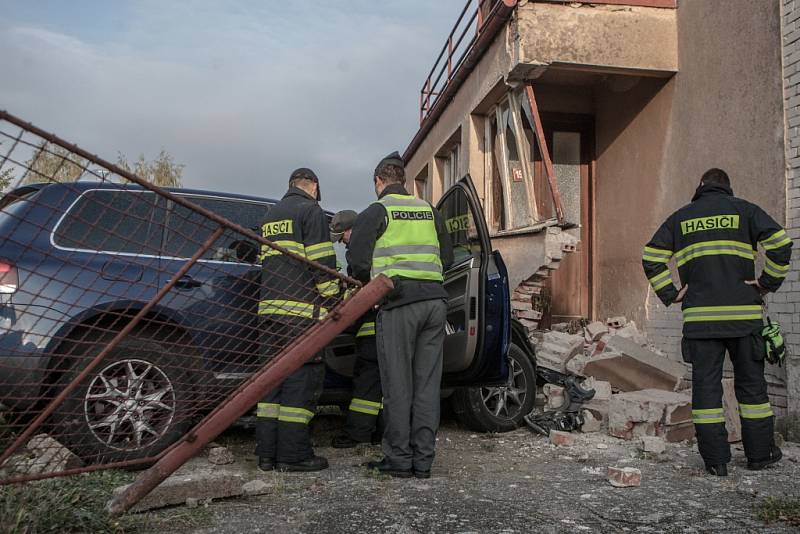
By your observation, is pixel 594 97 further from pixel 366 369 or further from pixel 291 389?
pixel 291 389

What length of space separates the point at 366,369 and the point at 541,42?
15.6ft

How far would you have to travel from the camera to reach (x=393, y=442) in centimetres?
396

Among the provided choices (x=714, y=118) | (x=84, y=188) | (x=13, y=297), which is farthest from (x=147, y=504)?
(x=714, y=118)

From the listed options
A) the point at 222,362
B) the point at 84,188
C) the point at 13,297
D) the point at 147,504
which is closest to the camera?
the point at 147,504

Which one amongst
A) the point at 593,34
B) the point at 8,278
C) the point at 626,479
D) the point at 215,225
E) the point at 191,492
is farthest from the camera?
the point at 593,34

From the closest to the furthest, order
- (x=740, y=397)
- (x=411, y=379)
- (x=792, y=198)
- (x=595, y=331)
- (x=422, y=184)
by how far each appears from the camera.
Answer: (x=411, y=379)
(x=740, y=397)
(x=792, y=198)
(x=595, y=331)
(x=422, y=184)

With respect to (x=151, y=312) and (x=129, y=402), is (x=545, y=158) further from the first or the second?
(x=129, y=402)

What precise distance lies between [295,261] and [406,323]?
2.53ft

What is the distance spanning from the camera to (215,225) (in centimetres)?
363

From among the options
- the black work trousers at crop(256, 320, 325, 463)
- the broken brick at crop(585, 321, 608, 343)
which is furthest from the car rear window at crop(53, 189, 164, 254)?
the broken brick at crop(585, 321, 608, 343)

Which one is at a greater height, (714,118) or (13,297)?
(714,118)

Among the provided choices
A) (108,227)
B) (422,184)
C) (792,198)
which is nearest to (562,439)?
(792,198)

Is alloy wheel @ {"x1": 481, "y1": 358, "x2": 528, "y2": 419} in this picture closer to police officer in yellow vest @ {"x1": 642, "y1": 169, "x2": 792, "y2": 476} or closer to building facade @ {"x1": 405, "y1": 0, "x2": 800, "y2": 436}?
police officer in yellow vest @ {"x1": 642, "y1": 169, "x2": 792, "y2": 476}

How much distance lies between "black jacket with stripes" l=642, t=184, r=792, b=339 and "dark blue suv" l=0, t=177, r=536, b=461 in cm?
134
